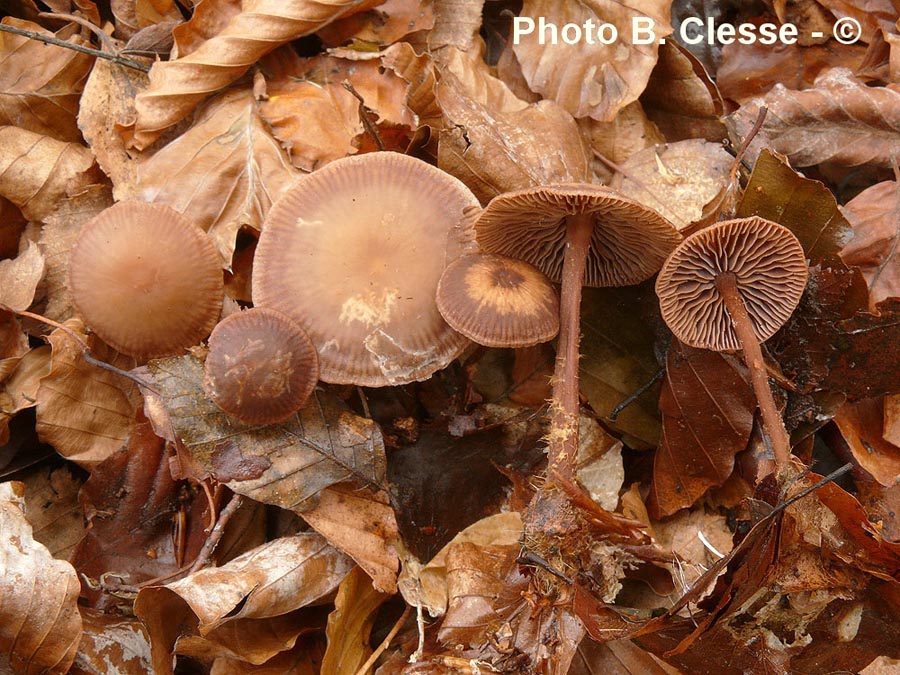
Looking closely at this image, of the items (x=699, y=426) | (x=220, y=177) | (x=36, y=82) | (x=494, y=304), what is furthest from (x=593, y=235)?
(x=36, y=82)

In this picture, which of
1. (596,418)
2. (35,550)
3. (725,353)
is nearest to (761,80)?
(725,353)

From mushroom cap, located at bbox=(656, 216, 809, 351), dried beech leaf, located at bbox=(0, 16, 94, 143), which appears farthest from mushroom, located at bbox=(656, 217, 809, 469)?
dried beech leaf, located at bbox=(0, 16, 94, 143)

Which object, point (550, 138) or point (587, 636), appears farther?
point (550, 138)

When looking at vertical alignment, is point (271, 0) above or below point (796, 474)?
above

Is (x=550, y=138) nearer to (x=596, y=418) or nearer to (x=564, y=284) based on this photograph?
(x=564, y=284)

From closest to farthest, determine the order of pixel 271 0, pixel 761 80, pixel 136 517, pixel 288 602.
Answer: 1. pixel 288 602
2. pixel 136 517
3. pixel 271 0
4. pixel 761 80

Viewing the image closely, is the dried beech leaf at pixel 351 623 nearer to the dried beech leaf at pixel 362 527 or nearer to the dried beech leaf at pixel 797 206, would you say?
the dried beech leaf at pixel 362 527

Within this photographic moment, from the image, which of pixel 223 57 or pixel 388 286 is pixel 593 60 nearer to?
pixel 388 286
